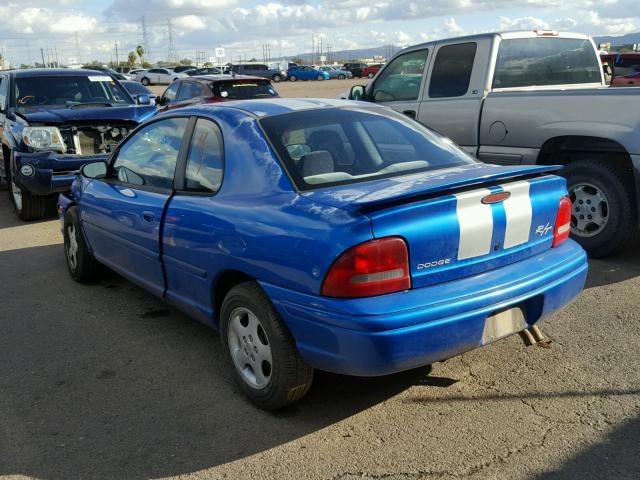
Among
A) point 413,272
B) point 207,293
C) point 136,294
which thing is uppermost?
point 413,272

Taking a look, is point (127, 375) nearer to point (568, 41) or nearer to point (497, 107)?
point (497, 107)

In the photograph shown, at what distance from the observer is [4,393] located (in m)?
3.74

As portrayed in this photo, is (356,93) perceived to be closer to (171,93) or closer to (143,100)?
(143,100)

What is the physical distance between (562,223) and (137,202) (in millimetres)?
2697

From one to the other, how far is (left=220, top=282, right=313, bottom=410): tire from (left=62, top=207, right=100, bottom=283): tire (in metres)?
2.43

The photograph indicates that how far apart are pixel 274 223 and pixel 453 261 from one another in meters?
0.88

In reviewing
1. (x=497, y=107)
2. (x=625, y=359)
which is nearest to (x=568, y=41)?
(x=497, y=107)

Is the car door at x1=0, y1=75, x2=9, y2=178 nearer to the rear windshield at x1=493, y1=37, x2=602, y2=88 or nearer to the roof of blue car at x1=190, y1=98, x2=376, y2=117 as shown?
the roof of blue car at x1=190, y1=98, x2=376, y2=117

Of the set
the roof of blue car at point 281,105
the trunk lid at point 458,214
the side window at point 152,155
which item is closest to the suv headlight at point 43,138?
the side window at point 152,155

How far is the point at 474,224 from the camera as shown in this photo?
308cm

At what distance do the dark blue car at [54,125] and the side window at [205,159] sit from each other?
4536 millimetres

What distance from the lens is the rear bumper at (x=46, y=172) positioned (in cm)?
A: 780

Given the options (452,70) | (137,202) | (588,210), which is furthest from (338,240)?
(452,70)

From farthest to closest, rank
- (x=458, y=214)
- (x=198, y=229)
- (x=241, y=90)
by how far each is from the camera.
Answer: (x=241, y=90), (x=198, y=229), (x=458, y=214)
